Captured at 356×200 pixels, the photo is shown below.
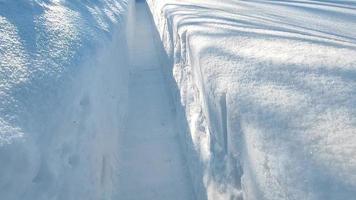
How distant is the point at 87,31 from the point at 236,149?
1362 mm

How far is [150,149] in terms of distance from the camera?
8.25 feet

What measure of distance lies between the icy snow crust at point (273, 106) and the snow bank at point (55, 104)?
57 cm

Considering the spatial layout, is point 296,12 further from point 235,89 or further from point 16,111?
point 16,111

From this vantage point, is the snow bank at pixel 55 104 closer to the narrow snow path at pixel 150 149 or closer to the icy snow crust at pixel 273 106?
the narrow snow path at pixel 150 149

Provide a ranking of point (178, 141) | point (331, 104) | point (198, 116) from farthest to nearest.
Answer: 1. point (178, 141)
2. point (198, 116)
3. point (331, 104)

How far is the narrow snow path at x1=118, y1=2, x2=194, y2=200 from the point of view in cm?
211

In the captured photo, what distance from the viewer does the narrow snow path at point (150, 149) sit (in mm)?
2111

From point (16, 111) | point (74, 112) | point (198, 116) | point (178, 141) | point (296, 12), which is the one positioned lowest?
point (178, 141)

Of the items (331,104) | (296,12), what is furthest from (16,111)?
(296,12)

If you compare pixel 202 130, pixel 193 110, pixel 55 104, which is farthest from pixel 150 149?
pixel 55 104

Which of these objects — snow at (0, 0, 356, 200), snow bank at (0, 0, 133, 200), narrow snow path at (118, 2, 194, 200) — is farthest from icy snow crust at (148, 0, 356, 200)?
snow bank at (0, 0, 133, 200)

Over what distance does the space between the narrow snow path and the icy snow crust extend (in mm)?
145

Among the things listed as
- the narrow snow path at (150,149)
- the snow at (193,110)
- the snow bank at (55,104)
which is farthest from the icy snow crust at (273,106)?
the snow bank at (55,104)

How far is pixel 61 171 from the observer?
134 centimetres
